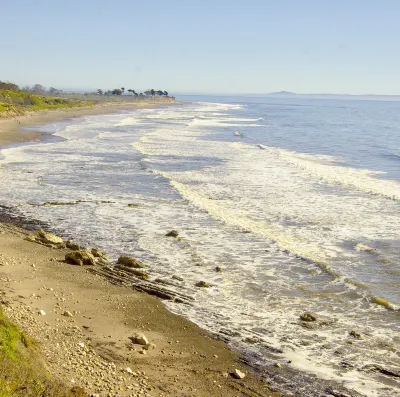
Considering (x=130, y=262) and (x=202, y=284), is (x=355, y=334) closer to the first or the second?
(x=202, y=284)

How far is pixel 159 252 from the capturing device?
17453 millimetres

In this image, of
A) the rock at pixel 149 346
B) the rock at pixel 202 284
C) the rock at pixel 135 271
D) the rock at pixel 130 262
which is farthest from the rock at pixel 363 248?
the rock at pixel 149 346

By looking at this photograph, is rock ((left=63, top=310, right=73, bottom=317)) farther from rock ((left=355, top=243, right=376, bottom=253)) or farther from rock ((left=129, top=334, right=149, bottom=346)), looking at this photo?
rock ((left=355, top=243, right=376, bottom=253))

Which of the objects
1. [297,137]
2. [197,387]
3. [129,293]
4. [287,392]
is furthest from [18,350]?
[297,137]

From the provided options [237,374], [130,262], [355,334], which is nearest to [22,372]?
[237,374]

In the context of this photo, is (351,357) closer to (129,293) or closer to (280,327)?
(280,327)

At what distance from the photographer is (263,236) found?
19.7 metres

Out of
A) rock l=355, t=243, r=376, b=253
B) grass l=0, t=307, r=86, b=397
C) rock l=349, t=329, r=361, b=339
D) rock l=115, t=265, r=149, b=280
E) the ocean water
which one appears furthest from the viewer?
rock l=355, t=243, r=376, b=253

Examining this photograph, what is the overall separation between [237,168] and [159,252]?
2001 cm

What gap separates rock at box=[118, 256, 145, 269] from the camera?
15703mm

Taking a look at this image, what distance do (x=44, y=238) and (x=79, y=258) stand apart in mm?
2511

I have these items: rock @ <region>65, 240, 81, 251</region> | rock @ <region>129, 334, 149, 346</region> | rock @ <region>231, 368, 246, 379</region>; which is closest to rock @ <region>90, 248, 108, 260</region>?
rock @ <region>65, 240, 81, 251</region>

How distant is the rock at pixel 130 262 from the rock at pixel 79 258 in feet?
2.76

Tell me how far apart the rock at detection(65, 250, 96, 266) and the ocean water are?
→ 59.8 inches
